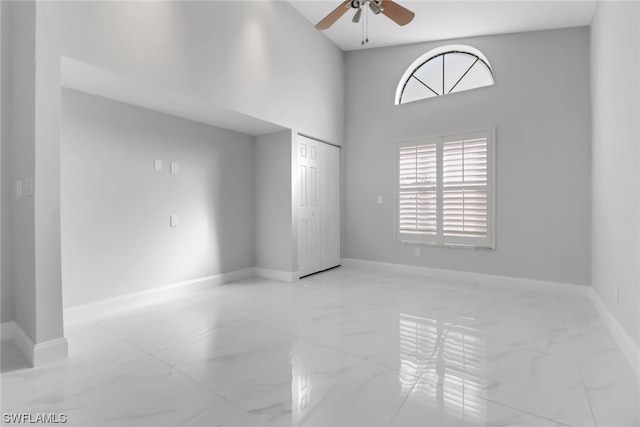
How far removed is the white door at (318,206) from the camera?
491 centimetres

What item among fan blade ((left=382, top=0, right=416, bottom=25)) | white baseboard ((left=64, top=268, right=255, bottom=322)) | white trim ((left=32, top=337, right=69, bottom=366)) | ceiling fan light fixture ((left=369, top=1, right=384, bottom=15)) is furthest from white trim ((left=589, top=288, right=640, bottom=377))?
white baseboard ((left=64, top=268, right=255, bottom=322))

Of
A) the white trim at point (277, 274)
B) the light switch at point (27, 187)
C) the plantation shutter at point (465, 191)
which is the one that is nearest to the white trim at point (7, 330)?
the light switch at point (27, 187)

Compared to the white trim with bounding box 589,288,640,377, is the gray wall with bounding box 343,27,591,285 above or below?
above

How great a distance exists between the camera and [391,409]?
5.76ft

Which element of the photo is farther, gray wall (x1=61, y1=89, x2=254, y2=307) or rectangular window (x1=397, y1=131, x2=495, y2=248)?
rectangular window (x1=397, y1=131, x2=495, y2=248)

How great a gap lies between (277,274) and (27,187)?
306 cm

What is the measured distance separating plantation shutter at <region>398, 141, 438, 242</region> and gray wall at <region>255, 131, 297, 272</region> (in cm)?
183

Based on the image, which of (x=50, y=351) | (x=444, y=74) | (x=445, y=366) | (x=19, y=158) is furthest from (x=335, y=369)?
(x=444, y=74)

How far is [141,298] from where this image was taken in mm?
3602

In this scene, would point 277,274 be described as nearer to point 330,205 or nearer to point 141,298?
point 330,205

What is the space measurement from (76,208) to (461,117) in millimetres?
4792

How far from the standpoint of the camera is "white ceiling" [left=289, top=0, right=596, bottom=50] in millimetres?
3871

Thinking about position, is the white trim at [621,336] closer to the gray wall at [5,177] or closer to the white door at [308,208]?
the white door at [308,208]

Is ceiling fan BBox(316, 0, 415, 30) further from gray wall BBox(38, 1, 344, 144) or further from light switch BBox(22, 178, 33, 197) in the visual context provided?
light switch BBox(22, 178, 33, 197)
